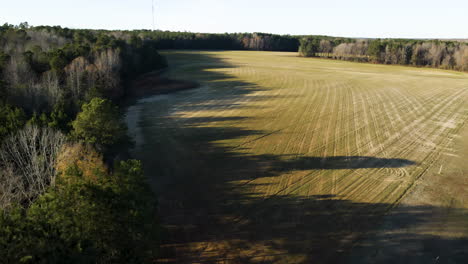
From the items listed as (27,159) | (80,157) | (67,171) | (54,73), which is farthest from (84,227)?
(54,73)

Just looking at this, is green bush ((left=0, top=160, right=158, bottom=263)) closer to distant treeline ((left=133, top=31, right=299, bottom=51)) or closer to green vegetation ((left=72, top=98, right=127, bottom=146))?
green vegetation ((left=72, top=98, right=127, bottom=146))

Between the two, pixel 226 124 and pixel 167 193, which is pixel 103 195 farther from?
pixel 226 124

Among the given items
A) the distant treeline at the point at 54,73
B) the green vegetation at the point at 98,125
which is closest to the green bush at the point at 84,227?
the green vegetation at the point at 98,125

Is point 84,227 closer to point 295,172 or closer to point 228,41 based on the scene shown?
point 295,172

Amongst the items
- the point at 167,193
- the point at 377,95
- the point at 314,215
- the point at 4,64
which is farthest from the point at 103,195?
the point at 377,95

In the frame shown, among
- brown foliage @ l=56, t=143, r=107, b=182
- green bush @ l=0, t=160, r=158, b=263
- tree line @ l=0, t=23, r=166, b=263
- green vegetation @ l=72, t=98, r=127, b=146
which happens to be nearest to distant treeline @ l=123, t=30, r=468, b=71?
tree line @ l=0, t=23, r=166, b=263
